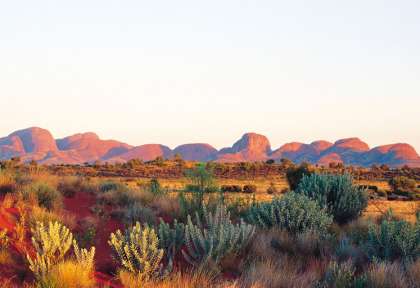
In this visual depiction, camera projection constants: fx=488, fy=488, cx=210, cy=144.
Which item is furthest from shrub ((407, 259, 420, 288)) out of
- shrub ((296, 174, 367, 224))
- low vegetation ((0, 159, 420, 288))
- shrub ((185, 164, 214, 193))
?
shrub ((185, 164, 214, 193))

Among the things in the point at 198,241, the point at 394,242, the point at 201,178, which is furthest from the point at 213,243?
the point at 201,178

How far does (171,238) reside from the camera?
8680 millimetres

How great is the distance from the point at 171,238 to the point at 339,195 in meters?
6.51

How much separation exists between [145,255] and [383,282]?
3.47 meters

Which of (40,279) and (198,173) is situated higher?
(198,173)

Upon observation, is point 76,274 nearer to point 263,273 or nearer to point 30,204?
point 263,273

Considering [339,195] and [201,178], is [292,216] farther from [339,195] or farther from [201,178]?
[339,195]

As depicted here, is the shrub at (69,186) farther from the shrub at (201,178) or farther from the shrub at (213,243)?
the shrub at (213,243)

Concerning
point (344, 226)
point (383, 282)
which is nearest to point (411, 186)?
point (344, 226)

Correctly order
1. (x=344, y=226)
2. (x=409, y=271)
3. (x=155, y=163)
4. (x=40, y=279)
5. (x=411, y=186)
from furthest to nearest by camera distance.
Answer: (x=155, y=163) < (x=411, y=186) < (x=344, y=226) < (x=409, y=271) < (x=40, y=279)

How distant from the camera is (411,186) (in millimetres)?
39094

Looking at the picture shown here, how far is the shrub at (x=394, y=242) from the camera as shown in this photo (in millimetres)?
9320

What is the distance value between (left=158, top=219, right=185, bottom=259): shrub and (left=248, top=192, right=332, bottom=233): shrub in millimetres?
2436

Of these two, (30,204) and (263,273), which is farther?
(30,204)
